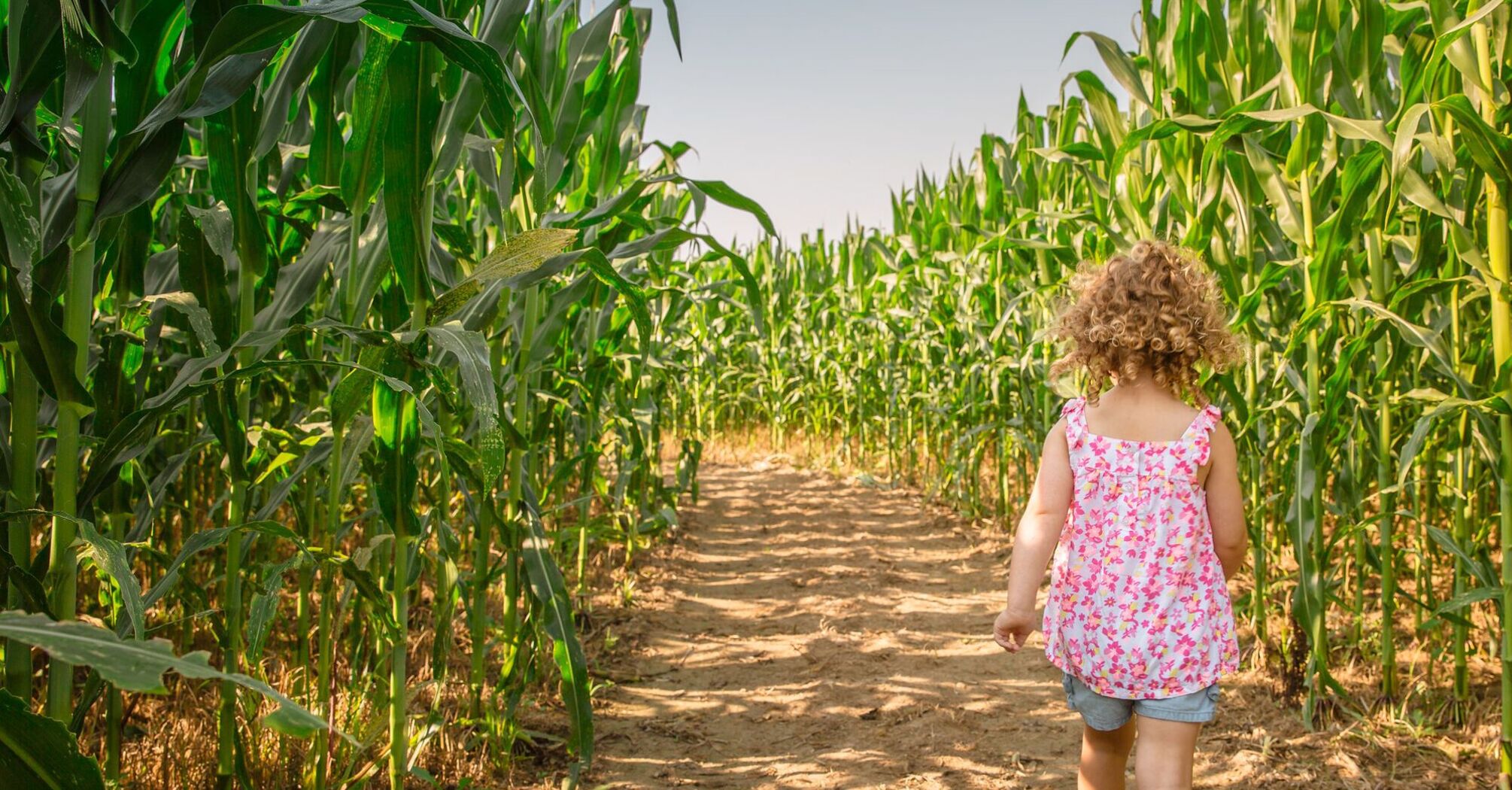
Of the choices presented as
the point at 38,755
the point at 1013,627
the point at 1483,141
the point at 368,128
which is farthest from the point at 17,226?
the point at 1483,141

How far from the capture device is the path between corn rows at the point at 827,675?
3.03 m

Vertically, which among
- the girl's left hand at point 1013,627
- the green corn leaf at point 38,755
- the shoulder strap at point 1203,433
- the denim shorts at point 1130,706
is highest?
the shoulder strap at point 1203,433

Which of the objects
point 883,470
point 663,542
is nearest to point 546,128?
point 663,542

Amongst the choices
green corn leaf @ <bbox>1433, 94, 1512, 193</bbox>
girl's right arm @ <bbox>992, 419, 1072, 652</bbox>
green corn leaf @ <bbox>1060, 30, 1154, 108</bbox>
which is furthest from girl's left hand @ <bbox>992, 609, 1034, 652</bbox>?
green corn leaf @ <bbox>1060, 30, 1154, 108</bbox>

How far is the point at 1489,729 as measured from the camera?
298 centimetres

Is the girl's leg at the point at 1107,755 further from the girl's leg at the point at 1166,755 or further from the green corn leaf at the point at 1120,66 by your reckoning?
the green corn leaf at the point at 1120,66

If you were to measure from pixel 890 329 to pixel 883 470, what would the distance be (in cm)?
176

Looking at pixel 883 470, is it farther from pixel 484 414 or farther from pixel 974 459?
pixel 484 414

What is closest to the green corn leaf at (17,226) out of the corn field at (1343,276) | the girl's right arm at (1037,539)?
the corn field at (1343,276)

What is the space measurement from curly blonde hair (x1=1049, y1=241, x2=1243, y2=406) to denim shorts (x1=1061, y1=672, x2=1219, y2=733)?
664 mm

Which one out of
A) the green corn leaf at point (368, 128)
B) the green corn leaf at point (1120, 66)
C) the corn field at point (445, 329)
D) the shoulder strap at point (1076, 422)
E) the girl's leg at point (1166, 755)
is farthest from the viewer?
the green corn leaf at point (1120, 66)

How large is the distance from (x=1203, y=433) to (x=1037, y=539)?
0.42 meters

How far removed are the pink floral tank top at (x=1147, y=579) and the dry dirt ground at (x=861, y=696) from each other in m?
0.99

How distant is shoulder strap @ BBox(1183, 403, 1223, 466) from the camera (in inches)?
81.4
